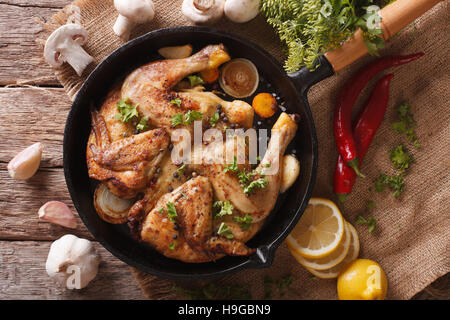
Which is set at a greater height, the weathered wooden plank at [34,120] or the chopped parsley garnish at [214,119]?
the chopped parsley garnish at [214,119]

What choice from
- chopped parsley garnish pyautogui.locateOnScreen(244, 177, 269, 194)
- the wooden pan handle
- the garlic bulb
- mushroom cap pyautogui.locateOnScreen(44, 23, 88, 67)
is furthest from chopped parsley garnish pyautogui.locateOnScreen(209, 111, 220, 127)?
the garlic bulb

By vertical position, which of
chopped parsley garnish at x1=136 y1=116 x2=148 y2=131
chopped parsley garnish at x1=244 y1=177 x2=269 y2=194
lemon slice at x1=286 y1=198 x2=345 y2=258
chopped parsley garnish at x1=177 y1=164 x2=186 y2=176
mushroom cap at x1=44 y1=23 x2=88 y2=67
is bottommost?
lemon slice at x1=286 y1=198 x2=345 y2=258

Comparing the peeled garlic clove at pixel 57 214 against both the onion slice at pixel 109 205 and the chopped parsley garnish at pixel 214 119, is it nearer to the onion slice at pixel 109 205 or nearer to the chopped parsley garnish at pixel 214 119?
the onion slice at pixel 109 205

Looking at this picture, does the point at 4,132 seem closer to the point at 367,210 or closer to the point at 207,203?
the point at 207,203

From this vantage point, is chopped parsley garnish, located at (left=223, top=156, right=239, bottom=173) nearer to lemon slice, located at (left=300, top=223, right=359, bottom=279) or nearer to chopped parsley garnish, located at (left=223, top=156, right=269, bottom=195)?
chopped parsley garnish, located at (left=223, top=156, right=269, bottom=195)

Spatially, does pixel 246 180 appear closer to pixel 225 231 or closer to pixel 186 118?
pixel 225 231

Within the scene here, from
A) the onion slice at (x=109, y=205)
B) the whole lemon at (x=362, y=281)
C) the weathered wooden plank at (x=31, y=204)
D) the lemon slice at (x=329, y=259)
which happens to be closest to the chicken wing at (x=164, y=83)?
the onion slice at (x=109, y=205)
